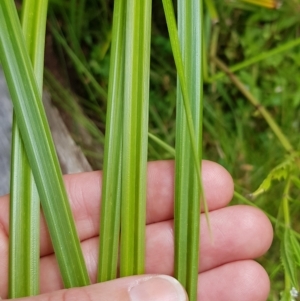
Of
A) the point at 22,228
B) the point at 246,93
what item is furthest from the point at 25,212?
the point at 246,93

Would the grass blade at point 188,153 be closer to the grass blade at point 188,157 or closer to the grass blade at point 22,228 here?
the grass blade at point 188,157

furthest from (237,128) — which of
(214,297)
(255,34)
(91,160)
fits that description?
(214,297)

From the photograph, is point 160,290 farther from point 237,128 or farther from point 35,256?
point 237,128

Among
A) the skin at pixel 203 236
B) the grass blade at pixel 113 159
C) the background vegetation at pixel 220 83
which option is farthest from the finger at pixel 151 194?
the background vegetation at pixel 220 83

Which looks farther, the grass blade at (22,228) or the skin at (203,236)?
the skin at (203,236)

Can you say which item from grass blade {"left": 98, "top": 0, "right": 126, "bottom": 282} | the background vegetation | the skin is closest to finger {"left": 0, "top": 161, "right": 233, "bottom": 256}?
the skin

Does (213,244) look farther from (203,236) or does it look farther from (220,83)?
(220,83)
